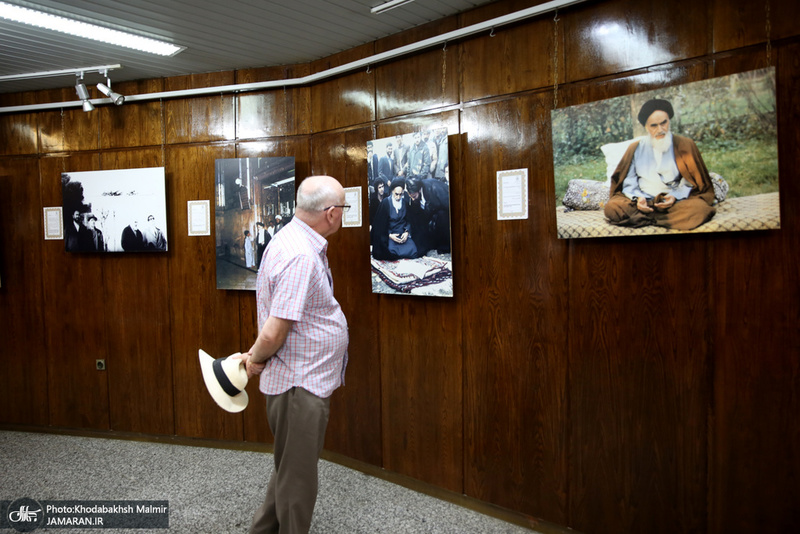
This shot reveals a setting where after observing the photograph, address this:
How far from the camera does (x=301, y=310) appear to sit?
1.95m

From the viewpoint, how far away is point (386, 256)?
3.16 m

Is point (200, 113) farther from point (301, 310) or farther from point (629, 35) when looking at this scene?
point (629, 35)

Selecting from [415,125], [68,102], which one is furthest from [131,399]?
[415,125]

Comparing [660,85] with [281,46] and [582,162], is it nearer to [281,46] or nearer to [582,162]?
[582,162]

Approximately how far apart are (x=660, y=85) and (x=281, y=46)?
8.19ft

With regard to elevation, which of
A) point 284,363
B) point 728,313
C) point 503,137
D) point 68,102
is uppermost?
point 68,102

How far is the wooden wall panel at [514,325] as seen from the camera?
2.57 m

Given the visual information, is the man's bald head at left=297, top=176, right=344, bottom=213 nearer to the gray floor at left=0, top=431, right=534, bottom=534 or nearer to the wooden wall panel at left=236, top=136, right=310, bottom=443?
the wooden wall panel at left=236, top=136, right=310, bottom=443

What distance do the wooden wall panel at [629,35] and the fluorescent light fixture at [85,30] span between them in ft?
8.83
